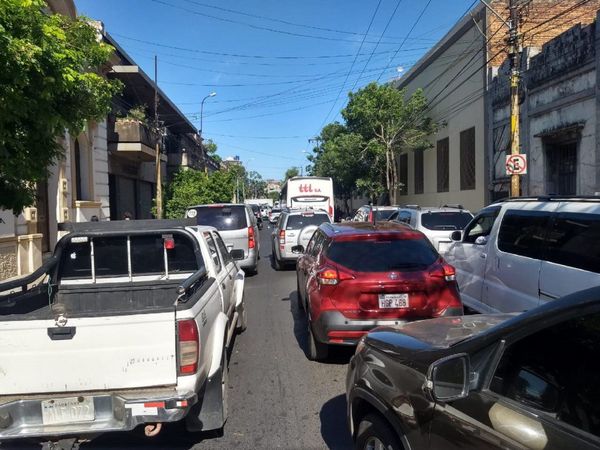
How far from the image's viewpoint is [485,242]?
7012 millimetres

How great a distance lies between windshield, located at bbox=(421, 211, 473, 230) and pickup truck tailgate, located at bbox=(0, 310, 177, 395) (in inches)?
365

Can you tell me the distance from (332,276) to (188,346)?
96.3 inches

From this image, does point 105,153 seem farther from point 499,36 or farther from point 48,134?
point 499,36

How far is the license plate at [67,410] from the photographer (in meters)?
3.21

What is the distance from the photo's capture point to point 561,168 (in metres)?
17.6

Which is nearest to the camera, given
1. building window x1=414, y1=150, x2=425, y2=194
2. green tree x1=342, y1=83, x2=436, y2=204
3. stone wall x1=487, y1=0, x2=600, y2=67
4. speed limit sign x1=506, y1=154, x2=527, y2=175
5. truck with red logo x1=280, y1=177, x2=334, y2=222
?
speed limit sign x1=506, y1=154, x2=527, y2=175

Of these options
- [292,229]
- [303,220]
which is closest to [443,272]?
[292,229]

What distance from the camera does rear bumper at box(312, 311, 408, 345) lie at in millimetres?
5395

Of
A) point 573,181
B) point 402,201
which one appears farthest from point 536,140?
point 402,201

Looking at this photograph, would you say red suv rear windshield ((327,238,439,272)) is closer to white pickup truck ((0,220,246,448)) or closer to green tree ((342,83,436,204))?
white pickup truck ((0,220,246,448))

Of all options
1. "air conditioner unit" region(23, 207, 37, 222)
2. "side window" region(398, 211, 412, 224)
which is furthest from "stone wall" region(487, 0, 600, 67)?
"air conditioner unit" region(23, 207, 37, 222)

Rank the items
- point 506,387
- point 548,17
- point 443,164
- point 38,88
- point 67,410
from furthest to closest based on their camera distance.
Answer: point 443,164 < point 548,17 < point 38,88 < point 67,410 < point 506,387

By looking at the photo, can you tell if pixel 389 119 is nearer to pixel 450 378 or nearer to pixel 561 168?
pixel 561 168

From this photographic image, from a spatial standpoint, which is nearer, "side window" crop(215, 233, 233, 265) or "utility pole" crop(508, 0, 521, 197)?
"side window" crop(215, 233, 233, 265)
